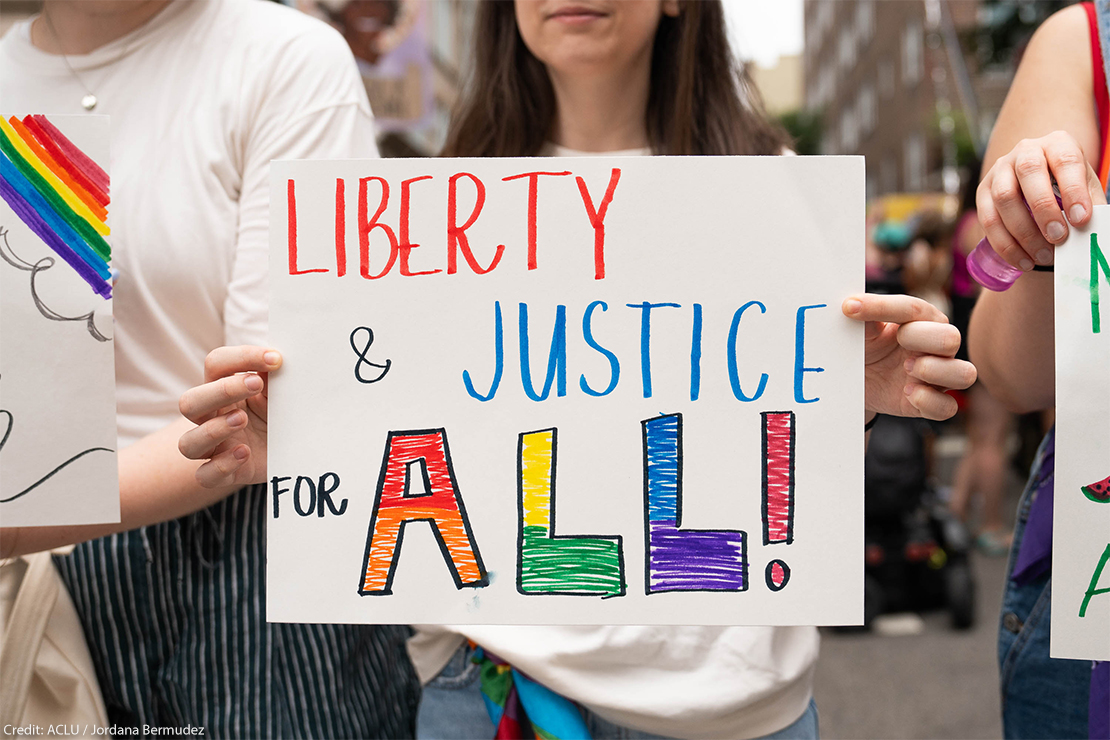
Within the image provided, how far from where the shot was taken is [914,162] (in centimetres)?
2477

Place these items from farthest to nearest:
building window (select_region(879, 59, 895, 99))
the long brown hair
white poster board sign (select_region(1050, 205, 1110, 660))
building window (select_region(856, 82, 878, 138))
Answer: building window (select_region(856, 82, 878, 138)), building window (select_region(879, 59, 895, 99)), the long brown hair, white poster board sign (select_region(1050, 205, 1110, 660))

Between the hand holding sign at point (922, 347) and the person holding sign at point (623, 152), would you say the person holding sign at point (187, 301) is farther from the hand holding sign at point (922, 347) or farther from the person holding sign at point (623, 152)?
the hand holding sign at point (922, 347)

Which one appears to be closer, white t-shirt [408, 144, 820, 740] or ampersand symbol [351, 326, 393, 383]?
ampersand symbol [351, 326, 393, 383]

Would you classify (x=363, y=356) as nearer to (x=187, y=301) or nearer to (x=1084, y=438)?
(x=187, y=301)

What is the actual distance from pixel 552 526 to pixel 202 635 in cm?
51

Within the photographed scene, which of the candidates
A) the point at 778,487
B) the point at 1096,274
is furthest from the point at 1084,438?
the point at 778,487

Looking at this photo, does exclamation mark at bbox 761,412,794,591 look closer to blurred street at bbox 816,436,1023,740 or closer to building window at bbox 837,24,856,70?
blurred street at bbox 816,436,1023,740

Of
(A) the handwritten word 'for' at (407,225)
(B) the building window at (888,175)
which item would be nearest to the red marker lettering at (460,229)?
(A) the handwritten word 'for' at (407,225)

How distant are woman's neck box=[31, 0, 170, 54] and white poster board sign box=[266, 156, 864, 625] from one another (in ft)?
1.27

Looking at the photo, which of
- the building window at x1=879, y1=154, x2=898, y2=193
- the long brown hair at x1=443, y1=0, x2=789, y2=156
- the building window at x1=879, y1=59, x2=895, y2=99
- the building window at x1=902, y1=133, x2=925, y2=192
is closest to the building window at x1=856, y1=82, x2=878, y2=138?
the building window at x1=879, y1=59, x2=895, y2=99

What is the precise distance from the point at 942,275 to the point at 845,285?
4788 mm

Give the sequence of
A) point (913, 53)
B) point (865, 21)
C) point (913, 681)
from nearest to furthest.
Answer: point (913, 681)
point (913, 53)
point (865, 21)

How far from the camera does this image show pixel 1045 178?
32.4 inches

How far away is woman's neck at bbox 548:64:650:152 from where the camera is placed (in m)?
1.17
